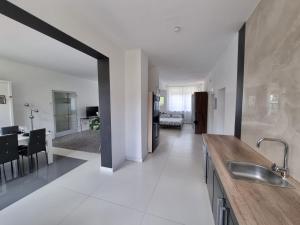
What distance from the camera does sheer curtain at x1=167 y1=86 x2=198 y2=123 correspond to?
31.9ft

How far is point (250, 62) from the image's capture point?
1971 millimetres

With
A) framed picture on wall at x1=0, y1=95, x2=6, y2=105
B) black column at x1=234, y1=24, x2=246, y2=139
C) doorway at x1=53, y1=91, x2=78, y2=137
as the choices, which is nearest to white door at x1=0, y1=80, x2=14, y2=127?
framed picture on wall at x1=0, y1=95, x2=6, y2=105

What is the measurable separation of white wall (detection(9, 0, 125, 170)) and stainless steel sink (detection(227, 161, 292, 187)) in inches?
91.6

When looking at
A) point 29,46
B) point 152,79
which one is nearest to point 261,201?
point 152,79

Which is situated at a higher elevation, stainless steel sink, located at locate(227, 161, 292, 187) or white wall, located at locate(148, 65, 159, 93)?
white wall, located at locate(148, 65, 159, 93)

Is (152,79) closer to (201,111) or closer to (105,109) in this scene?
(105,109)

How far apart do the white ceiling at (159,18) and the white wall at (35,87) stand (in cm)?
403

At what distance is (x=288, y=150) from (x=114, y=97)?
111 inches

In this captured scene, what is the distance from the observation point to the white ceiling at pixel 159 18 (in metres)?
1.76

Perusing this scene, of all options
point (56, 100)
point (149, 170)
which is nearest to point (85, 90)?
point (56, 100)

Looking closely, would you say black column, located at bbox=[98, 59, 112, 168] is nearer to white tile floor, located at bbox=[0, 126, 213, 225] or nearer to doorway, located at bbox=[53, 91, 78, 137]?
white tile floor, located at bbox=[0, 126, 213, 225]

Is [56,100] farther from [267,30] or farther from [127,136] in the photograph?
[267,30]

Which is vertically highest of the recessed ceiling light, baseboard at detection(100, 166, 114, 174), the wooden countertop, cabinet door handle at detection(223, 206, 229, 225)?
the recessed ceiling light

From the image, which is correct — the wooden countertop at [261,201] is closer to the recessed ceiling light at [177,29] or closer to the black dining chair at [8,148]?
the recessed ceiling light at [177,29]
